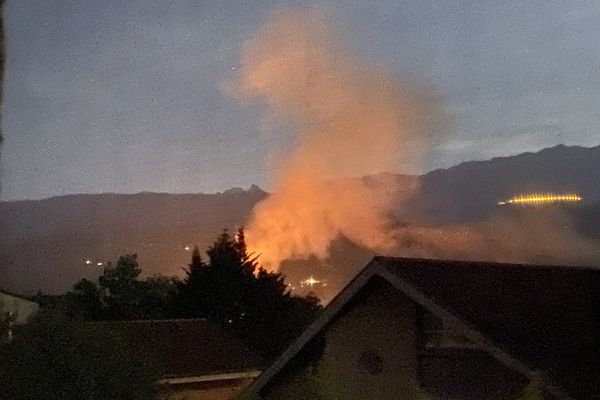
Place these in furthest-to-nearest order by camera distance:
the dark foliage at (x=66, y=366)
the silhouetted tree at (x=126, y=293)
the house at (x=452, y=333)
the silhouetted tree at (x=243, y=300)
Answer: the silhouetted tree at (x=126, y=293), the silhouetted tree at (x=243, y=300), the house at (x=452, y=333), the dark foliage at (x=66, y=366)

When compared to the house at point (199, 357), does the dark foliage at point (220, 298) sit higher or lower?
higher

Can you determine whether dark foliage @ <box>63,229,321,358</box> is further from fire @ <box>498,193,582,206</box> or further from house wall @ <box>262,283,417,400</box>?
house wall @ <box>262,283,417,400</box>

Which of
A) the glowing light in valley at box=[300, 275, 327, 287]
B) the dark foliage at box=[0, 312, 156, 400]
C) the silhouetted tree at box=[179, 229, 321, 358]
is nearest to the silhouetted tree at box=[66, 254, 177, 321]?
the silhouetted tree at box=[179, 229, 321, 358]

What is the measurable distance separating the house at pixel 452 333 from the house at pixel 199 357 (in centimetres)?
903

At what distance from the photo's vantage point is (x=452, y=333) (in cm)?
1273

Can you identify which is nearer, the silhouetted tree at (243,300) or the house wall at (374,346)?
the house wall at (374,346)

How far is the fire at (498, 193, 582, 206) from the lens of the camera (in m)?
53.9

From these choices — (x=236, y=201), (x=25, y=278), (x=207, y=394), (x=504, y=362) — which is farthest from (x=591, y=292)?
(x=236, y=201)

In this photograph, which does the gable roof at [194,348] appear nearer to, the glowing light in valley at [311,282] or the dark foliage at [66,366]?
the dark foliage at [66,366]

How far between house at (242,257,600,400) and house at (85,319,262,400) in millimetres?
9034

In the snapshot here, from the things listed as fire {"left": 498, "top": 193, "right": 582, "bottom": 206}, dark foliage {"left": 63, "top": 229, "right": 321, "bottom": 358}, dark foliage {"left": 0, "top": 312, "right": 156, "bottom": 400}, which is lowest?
dark foliage {"left": 0, "top": 312, "right": 156, "bottom": 400}

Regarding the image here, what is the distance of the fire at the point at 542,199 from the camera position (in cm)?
5394

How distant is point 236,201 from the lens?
77.6m

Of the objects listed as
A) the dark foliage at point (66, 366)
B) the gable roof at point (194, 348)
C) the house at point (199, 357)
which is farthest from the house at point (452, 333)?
the gable roof at point (194, 348)
